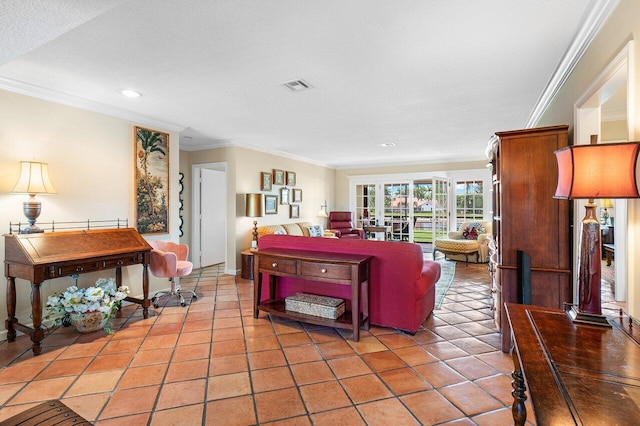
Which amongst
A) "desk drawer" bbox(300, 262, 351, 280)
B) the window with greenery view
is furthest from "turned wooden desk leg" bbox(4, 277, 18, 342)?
the window with greenery view

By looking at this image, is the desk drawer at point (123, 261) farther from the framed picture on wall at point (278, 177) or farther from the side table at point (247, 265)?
the framed picture on wall at point (278, 177)

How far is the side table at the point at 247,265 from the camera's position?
5.16m

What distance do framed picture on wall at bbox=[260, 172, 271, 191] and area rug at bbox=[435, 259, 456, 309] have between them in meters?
3.49

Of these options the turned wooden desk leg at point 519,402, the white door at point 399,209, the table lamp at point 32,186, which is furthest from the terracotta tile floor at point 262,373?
the white door at point 399,209

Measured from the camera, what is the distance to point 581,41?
7.00ft

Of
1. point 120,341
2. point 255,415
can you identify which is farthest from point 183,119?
point 255,415

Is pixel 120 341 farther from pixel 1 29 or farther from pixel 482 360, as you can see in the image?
pixel 482 360

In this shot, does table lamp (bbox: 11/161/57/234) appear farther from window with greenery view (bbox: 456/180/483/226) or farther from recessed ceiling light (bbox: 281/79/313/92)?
window with greenery view (bbox: 456/180/483/226)

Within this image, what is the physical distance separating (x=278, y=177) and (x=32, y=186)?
4.11m

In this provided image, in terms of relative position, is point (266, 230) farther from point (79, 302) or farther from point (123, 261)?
point (79, 302)

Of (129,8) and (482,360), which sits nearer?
(129,8)

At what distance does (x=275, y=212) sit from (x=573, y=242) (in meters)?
5.00

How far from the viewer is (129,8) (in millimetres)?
1823

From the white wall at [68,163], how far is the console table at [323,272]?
188cm
